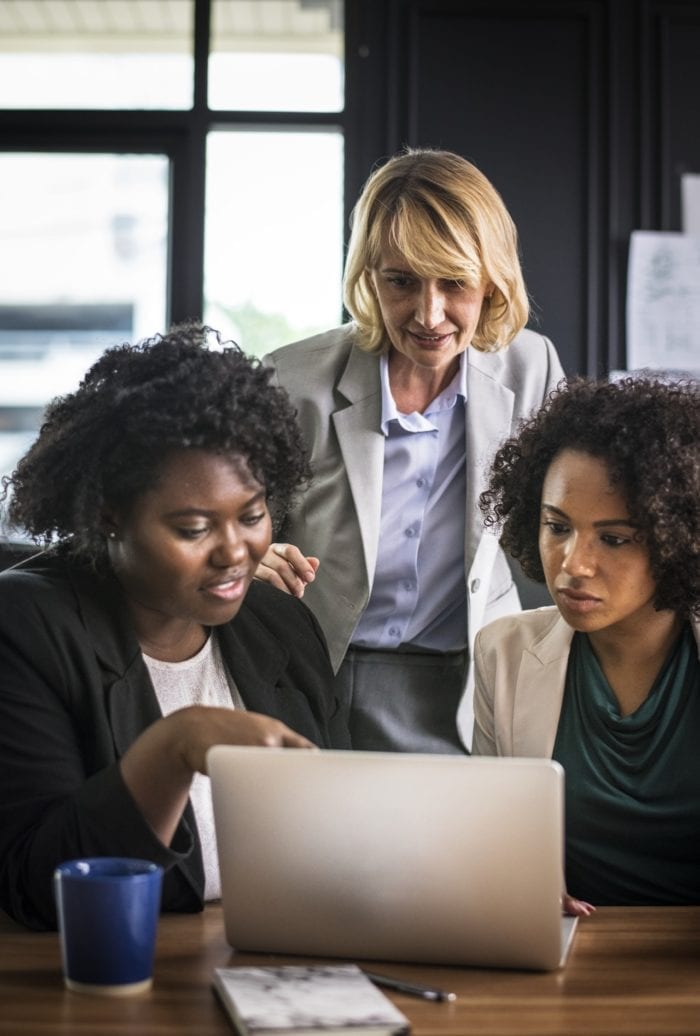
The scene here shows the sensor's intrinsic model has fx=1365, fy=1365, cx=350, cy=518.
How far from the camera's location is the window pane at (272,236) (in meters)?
4.17

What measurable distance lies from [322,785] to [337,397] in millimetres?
1317

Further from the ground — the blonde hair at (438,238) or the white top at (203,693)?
the blonde hair at (438,238)

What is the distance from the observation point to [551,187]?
13.4ft

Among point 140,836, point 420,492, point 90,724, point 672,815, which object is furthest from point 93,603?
point 420,492

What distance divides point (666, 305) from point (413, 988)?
3.20m

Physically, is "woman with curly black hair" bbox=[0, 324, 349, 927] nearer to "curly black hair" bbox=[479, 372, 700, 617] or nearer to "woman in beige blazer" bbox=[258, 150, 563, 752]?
"curly black hair" bbox=[479, 372, 700, 617]

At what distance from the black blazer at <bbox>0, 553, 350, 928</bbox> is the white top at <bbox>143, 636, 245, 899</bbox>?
0.06ft

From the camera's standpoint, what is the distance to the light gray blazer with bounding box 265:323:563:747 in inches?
91.2

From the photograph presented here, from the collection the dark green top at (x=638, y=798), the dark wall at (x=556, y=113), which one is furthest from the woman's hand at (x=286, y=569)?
the dark wall at (x=556, y=113)

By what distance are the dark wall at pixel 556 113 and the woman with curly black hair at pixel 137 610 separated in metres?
2.54

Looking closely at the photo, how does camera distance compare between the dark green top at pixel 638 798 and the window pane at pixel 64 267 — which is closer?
the dark green top at pixel 638 798

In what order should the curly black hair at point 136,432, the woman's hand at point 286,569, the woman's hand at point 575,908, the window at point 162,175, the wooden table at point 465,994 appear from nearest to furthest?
the wooden table at point 465,994
the woman's hand at point 575,908
the curly black hair at point 136,432
the woman's hand at point 286,569
the window at point 162,175

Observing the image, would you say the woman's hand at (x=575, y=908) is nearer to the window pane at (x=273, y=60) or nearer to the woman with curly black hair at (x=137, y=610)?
the woman with curly black hair at (x=137, y=610)

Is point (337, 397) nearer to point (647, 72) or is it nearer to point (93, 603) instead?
point (93, 603)
